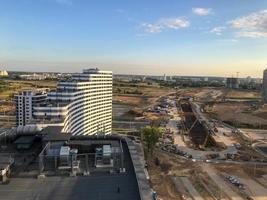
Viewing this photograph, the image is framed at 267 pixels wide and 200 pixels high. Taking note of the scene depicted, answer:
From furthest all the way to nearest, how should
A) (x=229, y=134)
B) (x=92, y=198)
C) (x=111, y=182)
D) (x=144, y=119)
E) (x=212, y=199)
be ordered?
(x=144, y=119)
(x=229, y=134)
(x=212, y=199)
(x=111, y=182)
(x=92, y=198)

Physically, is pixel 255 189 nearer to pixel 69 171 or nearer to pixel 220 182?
pixel 220 182

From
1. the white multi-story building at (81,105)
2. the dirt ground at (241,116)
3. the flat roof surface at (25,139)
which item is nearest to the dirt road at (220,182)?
the white multi-story building at (81,105)

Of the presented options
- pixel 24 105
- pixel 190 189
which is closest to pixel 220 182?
pixel 190 189

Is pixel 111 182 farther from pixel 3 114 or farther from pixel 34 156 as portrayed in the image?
pixel 3 114

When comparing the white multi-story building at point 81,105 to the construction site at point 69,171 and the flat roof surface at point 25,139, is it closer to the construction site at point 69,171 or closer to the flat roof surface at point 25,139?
the flat roof surface at point 25,139

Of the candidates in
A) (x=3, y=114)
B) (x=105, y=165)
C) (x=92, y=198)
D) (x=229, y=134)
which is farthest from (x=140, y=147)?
(x=3, y=114)
